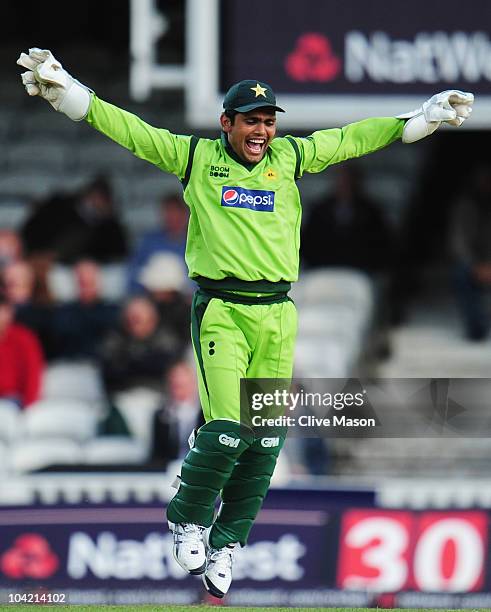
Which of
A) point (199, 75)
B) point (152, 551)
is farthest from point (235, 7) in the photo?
point (152, 551)

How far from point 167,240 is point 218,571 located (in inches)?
201

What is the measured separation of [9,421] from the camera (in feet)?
34.4

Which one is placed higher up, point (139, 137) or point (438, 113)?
point (438, 113)

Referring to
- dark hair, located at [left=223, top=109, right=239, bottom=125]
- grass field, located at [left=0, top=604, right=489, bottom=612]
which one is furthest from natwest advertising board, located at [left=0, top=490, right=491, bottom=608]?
dark hair, located at [left=223, top=109, right=239, bottom=125]

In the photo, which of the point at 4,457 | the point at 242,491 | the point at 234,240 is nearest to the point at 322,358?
the point at 4,457

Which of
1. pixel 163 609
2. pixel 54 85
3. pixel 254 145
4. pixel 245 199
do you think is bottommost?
pixel 163 609

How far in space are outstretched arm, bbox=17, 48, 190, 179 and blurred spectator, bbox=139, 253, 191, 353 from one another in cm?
425

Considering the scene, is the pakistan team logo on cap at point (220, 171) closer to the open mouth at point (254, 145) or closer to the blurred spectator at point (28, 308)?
the open mouth at point (254, 145)

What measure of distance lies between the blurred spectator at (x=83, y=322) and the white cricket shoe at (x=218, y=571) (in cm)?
452

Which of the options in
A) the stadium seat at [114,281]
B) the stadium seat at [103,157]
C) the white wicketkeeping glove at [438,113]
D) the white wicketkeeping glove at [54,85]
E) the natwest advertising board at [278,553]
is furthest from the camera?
the stadium seat at [103,157]

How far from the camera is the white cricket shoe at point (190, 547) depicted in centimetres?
708

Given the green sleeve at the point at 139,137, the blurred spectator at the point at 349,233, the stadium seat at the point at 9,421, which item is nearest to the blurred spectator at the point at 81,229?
the blurred spectator at the point at 349,233

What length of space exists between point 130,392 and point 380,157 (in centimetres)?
340

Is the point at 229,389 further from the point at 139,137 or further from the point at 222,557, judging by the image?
the point at 139,137
